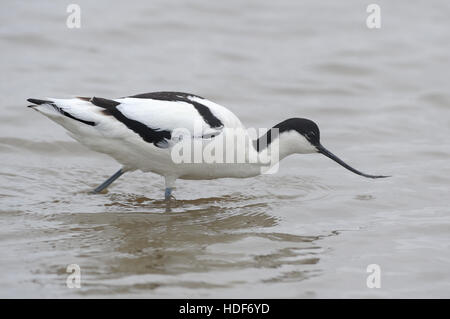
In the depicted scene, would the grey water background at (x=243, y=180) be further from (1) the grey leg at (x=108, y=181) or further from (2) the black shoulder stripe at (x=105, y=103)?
(2) the black shoulder stripe at (x=105, y=103)

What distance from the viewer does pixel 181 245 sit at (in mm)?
5809

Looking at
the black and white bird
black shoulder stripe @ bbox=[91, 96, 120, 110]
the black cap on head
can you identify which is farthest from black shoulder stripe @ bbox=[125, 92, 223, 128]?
the black cap on head

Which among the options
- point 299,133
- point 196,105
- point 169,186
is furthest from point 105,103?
point 299,133

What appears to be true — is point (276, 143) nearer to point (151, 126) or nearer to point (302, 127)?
point (302, 127)

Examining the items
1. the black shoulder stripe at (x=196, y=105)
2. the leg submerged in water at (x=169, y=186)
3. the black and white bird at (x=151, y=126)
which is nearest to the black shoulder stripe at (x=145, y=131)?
the black and white bird at (x=151, y=126)

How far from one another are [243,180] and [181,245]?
2.02 metres

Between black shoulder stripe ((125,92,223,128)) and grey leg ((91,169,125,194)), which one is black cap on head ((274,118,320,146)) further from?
grey leg ((91,169,125,194))

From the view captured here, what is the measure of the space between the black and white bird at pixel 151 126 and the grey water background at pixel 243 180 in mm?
403

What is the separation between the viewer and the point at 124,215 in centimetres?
647

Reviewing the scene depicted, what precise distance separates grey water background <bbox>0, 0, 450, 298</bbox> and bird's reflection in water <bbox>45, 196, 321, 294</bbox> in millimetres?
17

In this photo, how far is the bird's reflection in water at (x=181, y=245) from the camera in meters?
5.20
